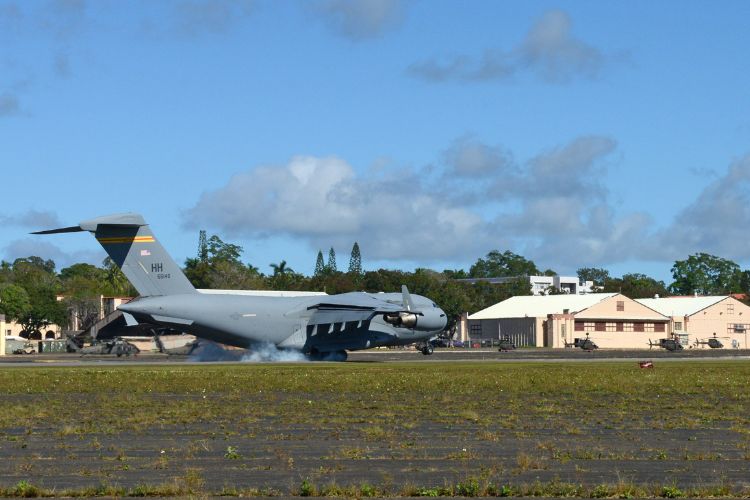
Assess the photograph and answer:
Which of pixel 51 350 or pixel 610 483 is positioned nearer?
pixel 610 483

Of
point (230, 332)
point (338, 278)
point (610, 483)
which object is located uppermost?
point (338, 278)

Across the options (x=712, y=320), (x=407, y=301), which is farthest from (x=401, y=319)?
(x=712, y=320)

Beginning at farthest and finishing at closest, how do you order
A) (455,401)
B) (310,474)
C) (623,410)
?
(455,401)
(623,410)
(310,474)

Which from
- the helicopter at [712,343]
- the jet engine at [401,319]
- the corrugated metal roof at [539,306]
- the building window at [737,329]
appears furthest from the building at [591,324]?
the jet engine at [401,319]

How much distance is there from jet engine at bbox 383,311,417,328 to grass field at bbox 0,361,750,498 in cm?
2806

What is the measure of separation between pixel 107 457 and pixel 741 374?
1616 inches

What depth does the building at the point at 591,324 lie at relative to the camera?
5546 inches

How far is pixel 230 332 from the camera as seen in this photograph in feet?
228

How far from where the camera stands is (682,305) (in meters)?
154

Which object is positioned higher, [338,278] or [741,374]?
[338,278]

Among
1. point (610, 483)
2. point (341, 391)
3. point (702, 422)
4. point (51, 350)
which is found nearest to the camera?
point (610, 483)

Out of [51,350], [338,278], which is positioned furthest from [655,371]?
[338,278]

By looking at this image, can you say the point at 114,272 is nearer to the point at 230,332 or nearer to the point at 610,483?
the point at 230,332

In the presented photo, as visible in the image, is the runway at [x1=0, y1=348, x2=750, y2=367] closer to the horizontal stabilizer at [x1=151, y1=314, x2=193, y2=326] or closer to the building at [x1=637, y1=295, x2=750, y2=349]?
the horizontal stabilizer at [x1=151, y1=314, x2=193, y2=326]
